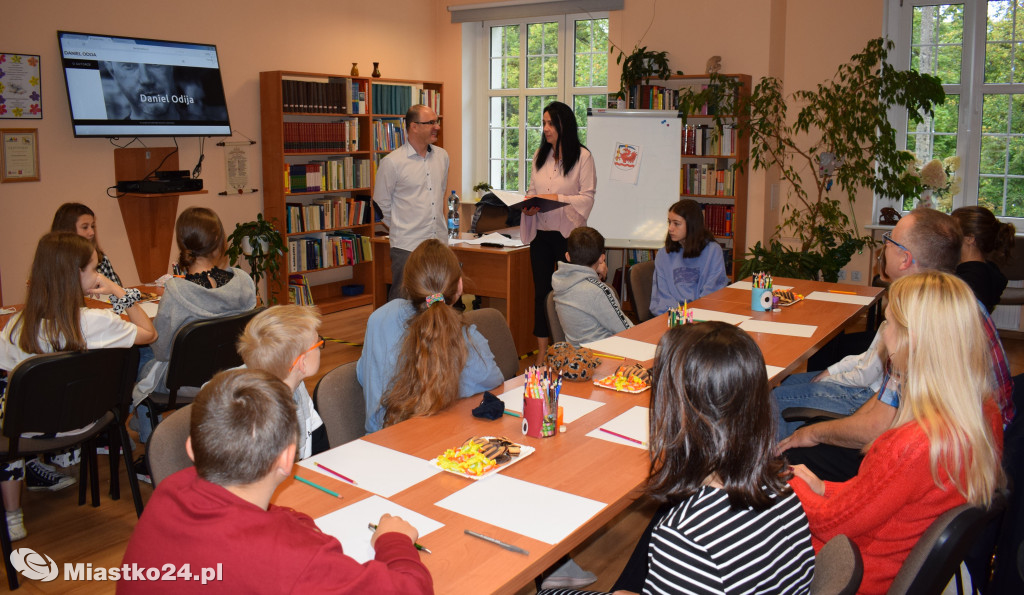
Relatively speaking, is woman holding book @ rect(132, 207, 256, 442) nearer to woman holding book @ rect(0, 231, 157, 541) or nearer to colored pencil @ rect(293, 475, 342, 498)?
woman holding book @ rect(0, 231, 157, 541)

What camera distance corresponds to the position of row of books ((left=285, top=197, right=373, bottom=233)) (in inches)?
271

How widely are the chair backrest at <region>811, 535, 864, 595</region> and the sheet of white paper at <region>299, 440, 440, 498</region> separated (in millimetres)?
902

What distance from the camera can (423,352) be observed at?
2436 mm

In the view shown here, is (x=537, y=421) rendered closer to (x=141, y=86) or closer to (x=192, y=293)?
(x=192, y=293)

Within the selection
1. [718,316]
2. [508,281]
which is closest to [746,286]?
[718,316]

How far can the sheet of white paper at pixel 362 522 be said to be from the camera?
160 centimetres

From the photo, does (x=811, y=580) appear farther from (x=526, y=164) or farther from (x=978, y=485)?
(x=526, y=164)

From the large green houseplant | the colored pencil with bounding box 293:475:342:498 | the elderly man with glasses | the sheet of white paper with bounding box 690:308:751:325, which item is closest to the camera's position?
the colored pencil with bounding box 293:475:342:498

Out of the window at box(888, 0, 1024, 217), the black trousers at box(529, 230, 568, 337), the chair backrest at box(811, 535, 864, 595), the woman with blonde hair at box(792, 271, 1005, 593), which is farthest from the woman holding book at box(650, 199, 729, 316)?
the window at box(888, 0, 1024, 217)

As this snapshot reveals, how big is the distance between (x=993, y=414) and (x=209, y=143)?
19.2 feet

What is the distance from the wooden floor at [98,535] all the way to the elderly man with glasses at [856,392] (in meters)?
0.64

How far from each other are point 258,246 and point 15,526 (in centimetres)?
348

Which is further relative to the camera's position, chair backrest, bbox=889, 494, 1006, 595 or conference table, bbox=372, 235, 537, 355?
conference table, bbox=372, 235, 537, 355

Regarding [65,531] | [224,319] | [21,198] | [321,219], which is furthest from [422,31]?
[65,531]
